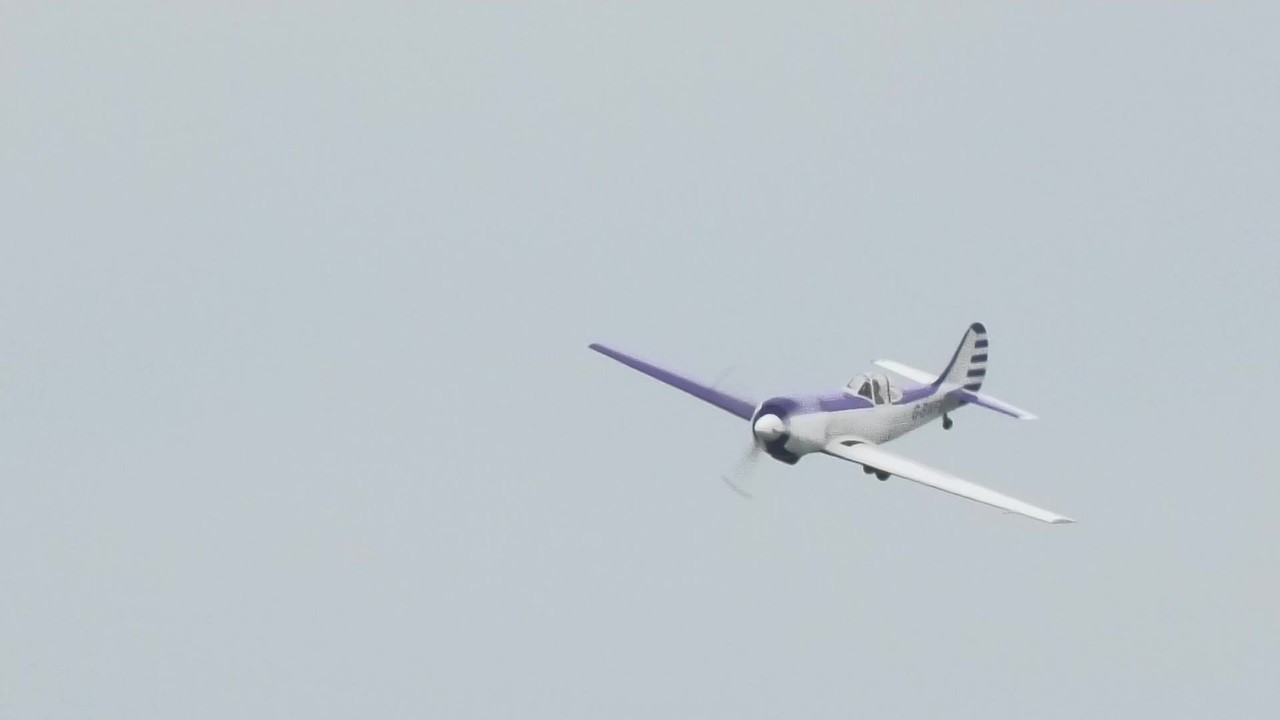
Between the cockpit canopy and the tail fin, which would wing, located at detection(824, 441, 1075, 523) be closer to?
the cockpit canopy

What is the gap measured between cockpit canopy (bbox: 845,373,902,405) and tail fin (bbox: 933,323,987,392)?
2266mm

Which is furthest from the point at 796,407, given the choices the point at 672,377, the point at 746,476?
the point at 672,377

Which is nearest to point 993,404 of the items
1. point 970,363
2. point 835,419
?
point 970,363

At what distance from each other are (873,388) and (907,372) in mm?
4654

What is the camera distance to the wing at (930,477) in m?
30.5

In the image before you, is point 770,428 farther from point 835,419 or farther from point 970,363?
point 970,363

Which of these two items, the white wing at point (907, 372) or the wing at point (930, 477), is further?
the white wing at point (907, 372)

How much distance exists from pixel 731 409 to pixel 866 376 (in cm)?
330

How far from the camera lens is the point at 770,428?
1373 inches

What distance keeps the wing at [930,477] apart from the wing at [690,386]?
253 cm

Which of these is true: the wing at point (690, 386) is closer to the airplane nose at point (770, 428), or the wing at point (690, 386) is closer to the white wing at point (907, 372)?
the airplane nose at point (770, 428)

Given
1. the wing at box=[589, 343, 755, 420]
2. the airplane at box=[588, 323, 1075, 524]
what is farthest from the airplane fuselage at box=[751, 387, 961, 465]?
the wing at box=[589, 343, 755, 420]

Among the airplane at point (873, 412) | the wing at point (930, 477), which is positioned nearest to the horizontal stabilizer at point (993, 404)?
the airplane at point (873, 412)

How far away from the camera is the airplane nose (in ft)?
114
